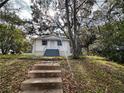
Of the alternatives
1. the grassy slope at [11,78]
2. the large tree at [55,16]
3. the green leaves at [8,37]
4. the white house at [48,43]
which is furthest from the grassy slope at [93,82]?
the white house at [48,43]


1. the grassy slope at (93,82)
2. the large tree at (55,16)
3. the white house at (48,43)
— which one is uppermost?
the large tree at (55,16)

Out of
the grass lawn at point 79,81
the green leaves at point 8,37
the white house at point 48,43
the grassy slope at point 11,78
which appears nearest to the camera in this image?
the grassy slope at point 11,78

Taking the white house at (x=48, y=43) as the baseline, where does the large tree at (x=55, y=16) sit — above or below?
above

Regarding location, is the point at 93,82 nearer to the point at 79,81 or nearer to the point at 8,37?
the point at 79,81

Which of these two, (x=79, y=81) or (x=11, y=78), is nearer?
(x=11, y=78)

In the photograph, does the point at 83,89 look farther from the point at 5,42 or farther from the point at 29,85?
the point at 5,42

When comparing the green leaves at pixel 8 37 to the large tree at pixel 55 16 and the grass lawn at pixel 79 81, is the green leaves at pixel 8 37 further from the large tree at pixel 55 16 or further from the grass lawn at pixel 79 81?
the grass lawn at pixel 79 81

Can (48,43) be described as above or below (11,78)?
above

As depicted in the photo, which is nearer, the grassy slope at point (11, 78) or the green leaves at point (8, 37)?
the grassy slope at point (11, 78)

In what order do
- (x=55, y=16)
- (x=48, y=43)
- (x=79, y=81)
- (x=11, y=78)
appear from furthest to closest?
(x=48, y=43) → (x=55, y=16) → (x=79, y=81) → (x=11, y=78)

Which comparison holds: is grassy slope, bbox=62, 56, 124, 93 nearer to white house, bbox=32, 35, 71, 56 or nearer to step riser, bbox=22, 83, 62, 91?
step riser, bbox=22, 83, 62, 91

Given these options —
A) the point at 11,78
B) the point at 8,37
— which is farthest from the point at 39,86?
the point at 8,37

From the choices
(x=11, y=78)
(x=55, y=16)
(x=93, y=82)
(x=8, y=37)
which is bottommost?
(x=93, y=82)

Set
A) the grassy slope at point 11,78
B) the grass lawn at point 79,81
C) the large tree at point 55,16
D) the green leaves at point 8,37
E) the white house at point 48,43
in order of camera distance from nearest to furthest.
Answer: the grassy slope at point 11,78
the grass lawn at point 79,81
the large tree at point 55,16
the green leaves at point 8,37
the white house at point 48,43
